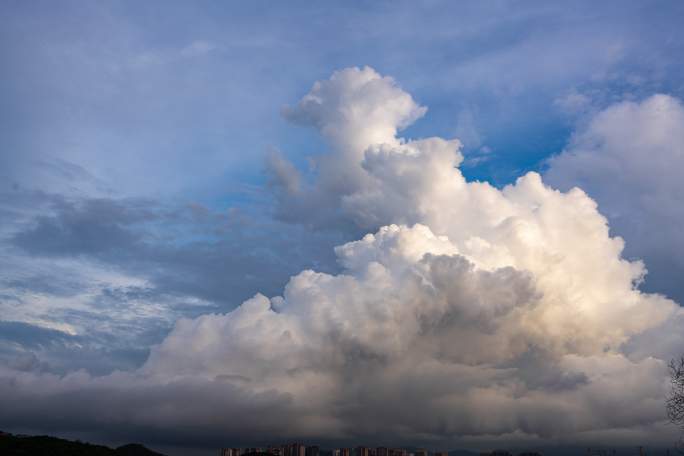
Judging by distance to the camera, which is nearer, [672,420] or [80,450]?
[672,420]

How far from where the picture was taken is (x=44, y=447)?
513 feet

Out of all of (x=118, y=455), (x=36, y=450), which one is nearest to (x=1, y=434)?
(x=36, y=450)

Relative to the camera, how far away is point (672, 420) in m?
72.8

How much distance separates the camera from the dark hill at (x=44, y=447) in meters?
148

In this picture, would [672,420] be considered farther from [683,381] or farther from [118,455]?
[118,455]

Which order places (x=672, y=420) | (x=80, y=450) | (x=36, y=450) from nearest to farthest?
(x=672, y=420), (x=36, y=450), (x=80, y=450)

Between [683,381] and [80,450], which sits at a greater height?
[683,381]

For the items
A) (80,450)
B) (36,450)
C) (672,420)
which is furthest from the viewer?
(80,450)

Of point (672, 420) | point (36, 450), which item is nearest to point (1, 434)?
point (36, 450)

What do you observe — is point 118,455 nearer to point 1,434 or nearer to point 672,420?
point 1,434

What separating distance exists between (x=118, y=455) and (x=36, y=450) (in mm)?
24305

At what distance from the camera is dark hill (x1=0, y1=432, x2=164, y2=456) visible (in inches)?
5846

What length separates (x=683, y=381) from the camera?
239ft

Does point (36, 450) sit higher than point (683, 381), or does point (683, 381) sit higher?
point (683, 381)
